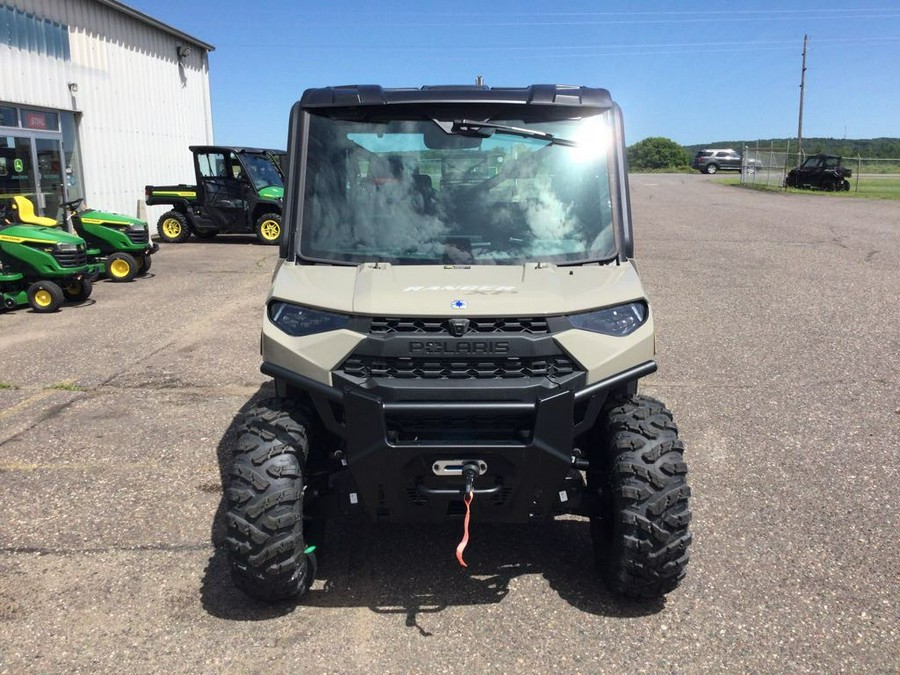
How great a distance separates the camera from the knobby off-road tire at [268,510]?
3162 millimetres

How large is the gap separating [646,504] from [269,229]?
1537 centimetres

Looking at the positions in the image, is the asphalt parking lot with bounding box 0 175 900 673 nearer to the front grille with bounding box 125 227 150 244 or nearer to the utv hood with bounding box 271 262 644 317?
the utv hood with bounding box 271 262 644 317

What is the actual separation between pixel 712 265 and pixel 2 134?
12998 mm

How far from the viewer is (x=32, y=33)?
15.0m

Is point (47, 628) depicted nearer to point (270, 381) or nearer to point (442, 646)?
point (442, 646)

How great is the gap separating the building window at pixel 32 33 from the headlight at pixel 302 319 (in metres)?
13.8

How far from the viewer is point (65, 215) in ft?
52.9

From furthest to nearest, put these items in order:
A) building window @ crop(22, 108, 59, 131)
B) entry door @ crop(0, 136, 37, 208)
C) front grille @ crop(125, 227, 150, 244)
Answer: building window @ crop(22, 108, 59, 131)
entry door @ crop(0, 136, 37, 208)
front grille @ crop(125, 227, 150, 244)

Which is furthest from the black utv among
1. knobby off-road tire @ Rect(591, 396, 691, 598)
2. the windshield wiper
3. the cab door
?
knobby off-road tire @ Rect(591, 396, 691, 598)

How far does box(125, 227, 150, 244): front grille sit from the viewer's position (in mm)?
12359

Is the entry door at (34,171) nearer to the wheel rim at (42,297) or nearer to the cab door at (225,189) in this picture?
the cab door at (225,189)

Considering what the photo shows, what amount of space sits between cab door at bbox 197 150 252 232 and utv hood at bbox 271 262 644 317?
14383 mm

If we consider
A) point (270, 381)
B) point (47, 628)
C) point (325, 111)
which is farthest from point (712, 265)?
point (47, 628)

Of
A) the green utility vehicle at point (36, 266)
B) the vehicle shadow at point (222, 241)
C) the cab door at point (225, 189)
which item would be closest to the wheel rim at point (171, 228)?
the vehicle shadow at point (222, 241)
